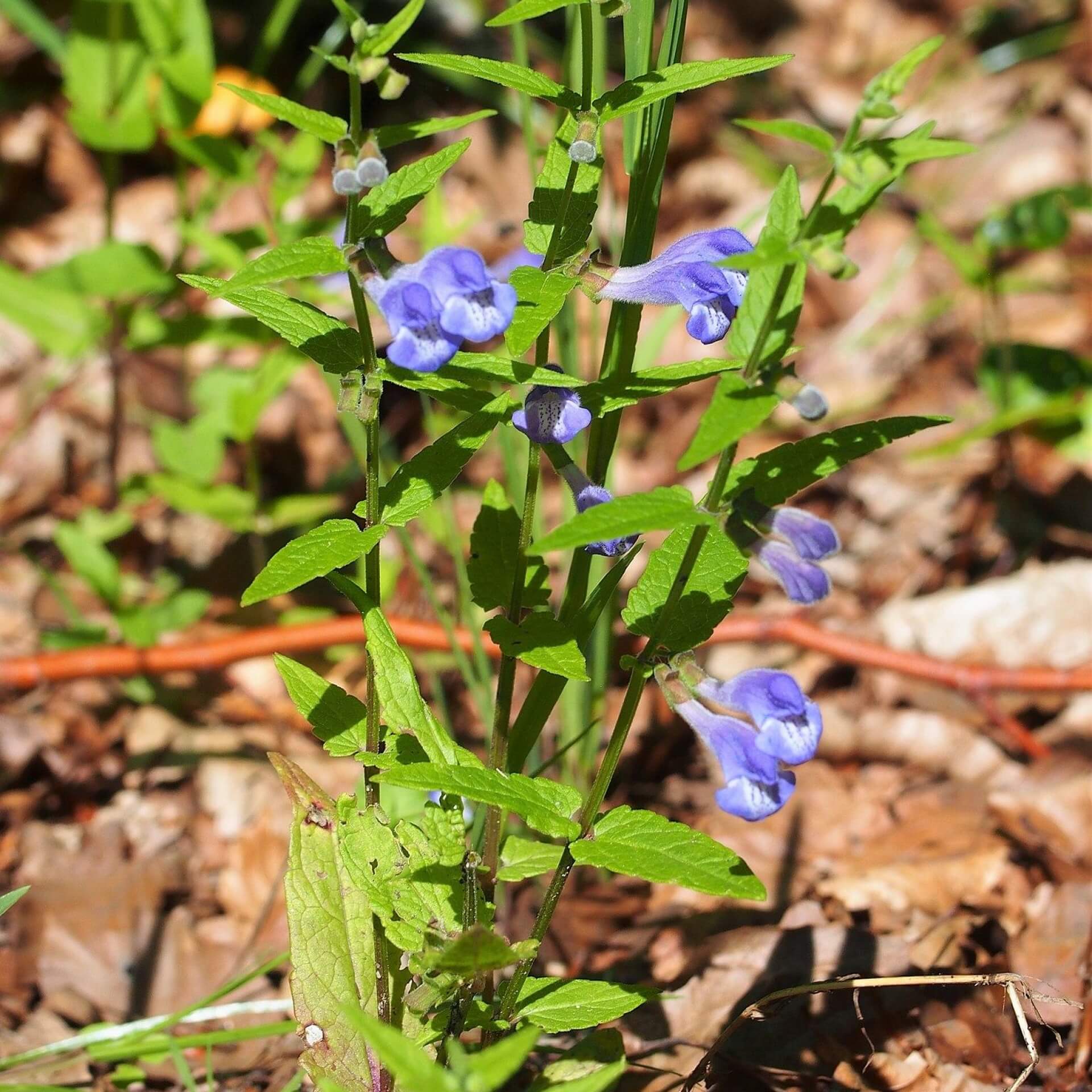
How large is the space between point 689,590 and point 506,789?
1.67ft

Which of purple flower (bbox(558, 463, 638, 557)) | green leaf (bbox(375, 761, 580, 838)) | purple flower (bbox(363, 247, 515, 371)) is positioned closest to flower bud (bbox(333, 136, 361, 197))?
purple flower (bbox(363, 247, 515, 371))

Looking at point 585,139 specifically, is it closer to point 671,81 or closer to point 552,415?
point 671,81

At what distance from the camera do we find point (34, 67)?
6.55 meters

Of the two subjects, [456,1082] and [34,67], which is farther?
[34,67]

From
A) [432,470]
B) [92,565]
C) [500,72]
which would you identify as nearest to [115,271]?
[92,565]

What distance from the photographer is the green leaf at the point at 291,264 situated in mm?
1847

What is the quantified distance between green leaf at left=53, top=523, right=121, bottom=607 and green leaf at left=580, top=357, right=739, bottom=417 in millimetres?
2701

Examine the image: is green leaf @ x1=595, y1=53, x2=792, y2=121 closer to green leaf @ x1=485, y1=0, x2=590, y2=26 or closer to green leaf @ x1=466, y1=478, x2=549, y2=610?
green leaf @ x1=485, y1=0, x2=590, y2=26

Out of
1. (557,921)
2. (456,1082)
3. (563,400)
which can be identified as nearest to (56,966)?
(557,921)

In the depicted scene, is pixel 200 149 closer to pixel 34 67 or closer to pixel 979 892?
pixel 34 67

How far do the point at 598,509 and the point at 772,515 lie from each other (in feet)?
1.09

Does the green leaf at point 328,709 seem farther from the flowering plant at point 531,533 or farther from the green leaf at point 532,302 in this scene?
the green leaf at point 532,302

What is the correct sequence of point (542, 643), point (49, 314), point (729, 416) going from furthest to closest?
point (49, 314), point (542, 643), point (729, 416)

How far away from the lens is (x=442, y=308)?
189 cm
